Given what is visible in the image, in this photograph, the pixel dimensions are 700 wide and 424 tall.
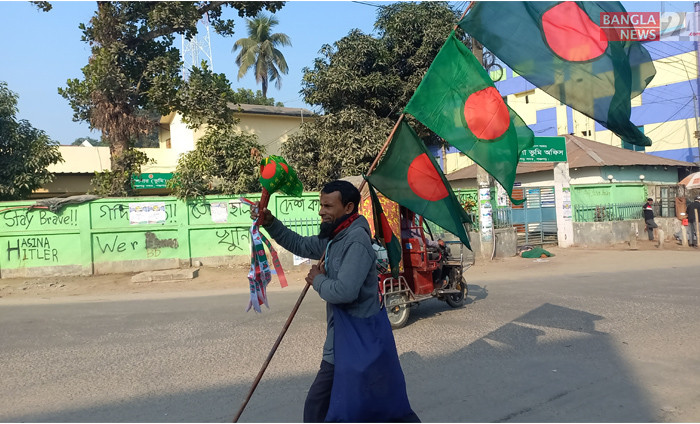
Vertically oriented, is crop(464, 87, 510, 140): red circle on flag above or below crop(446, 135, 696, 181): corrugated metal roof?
below

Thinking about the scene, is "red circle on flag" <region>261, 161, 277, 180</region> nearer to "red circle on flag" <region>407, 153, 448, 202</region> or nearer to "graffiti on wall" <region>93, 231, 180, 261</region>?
"red circle on flag" <region>407, 153, 448, 202</region>

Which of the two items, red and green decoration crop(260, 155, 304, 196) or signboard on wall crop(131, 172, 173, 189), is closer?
red and green decoration crop(260, 155, 304, 196)

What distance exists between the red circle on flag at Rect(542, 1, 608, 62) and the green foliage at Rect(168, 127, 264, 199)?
12.5 meters

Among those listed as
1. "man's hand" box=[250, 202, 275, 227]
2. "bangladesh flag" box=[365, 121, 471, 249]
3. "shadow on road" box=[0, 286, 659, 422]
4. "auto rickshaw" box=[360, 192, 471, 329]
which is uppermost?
"bangladesh flag" box=[365, 121, 471, 249]

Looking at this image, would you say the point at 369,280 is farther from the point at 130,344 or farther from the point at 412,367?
the point at 130,344

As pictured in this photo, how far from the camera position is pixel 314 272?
287 cm

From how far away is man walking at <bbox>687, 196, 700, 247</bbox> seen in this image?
17.3 metres

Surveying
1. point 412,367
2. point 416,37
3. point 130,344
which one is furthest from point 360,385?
point 416,37

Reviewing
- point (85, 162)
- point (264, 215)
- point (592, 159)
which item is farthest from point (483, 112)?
point (85, 162)

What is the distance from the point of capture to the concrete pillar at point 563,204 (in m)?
17.7

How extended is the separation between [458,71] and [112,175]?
14.6 m

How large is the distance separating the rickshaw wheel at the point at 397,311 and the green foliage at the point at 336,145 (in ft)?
35.6

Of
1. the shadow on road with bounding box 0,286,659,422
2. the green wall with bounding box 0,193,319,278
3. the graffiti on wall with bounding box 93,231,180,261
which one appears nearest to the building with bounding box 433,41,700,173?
the green wall with bounding box 0,193,319,278

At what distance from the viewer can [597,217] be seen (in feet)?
60.7
